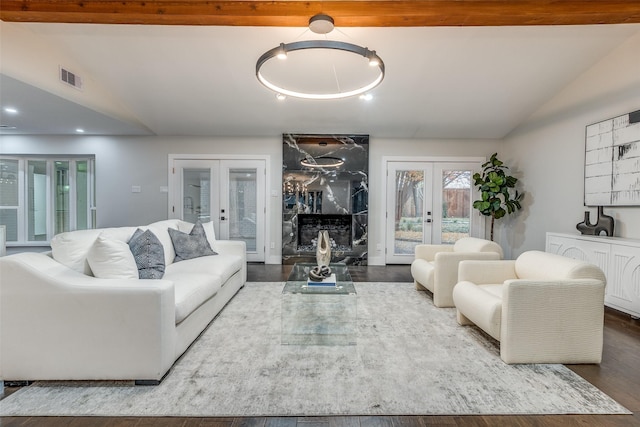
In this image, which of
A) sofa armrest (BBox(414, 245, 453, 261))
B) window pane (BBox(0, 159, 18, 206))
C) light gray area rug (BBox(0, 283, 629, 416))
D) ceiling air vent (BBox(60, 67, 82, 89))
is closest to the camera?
light gray area rug (BBox(0, 283, 629, 416))

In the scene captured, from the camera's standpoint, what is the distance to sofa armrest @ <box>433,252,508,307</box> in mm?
3203

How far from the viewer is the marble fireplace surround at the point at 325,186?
217 inches

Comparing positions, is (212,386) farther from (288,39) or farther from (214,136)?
(214,136)

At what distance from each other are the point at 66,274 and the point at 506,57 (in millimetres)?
4885

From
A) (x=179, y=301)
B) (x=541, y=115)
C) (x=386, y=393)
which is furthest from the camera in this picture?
(x=541, y=115)

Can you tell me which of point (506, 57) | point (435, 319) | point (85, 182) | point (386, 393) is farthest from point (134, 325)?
point (85, 182)

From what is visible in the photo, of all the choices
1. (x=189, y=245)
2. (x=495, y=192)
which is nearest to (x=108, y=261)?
(x=189, y=245)

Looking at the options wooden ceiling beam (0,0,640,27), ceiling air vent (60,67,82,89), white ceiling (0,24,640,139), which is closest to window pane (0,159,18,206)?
white ceiling (0,24,640,139)

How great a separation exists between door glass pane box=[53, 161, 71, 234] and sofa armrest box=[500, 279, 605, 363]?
300 inches

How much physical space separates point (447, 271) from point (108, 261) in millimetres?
3069

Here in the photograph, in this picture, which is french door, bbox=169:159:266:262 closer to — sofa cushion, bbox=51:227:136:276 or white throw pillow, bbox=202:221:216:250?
white throw pillow, bbox=202:221:216:250

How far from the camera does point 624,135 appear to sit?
3438mm

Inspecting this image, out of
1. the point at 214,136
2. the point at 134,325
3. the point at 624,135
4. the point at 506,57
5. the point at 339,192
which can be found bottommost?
the point at 134,325

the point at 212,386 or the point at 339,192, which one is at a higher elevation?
the point at 339,192
